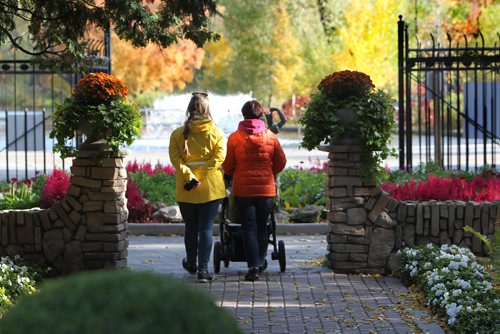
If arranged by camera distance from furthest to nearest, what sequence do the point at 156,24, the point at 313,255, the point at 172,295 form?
the point at 313,255 < the point at 156,24 < the point at 172,295

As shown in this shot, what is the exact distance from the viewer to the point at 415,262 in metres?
9.88

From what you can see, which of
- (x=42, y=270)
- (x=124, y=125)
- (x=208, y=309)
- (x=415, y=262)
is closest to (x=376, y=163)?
(x=415, y=262)

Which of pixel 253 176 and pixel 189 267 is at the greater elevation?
pixel 253 176

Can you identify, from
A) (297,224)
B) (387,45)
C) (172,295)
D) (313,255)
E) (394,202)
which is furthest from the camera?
(387,45)

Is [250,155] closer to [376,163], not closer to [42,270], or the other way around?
[376,163]

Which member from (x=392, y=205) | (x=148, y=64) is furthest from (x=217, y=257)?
(x=148, y=64)

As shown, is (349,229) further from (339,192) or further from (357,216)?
(339,192)

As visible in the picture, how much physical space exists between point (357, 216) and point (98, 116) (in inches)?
99.2

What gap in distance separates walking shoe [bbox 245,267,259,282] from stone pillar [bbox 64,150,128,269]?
1171 millimetres

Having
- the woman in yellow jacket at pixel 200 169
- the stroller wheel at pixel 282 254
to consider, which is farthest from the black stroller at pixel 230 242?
the woman in yellow jacket at pixel 200 169

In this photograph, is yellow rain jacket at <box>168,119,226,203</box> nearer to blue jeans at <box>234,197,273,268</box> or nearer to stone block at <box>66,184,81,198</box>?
blue jeans at <box>234,197,273,268</box>

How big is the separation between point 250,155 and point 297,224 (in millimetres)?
3770

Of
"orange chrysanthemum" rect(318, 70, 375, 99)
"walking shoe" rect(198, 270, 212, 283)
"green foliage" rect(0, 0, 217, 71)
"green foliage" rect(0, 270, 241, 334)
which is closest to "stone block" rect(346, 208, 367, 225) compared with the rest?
"orange chrysanthemum" rect(318, 70, 375, 99)

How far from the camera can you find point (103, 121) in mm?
10219
